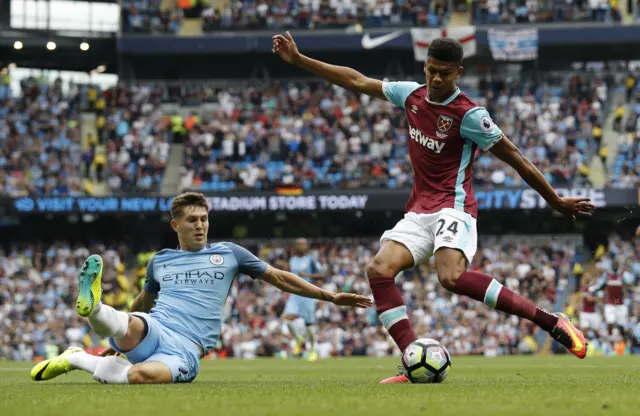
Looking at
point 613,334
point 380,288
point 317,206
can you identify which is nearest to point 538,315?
point 380,288

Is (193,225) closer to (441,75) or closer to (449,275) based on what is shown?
(449,275)

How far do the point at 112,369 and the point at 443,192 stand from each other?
2899 millimetres

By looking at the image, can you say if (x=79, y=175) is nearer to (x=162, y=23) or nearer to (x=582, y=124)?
(x=162, y=23)

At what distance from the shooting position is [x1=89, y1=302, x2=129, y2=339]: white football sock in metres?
6.96

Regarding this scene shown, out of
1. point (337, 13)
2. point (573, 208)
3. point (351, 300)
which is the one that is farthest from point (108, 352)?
point (337, 13)

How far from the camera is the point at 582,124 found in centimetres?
3025

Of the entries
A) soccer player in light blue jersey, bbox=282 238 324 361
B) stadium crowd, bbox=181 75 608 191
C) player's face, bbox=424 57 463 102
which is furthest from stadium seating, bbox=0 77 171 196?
player's face, bbox=424 57 463 102

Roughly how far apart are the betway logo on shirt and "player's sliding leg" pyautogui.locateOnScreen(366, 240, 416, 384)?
869 mm

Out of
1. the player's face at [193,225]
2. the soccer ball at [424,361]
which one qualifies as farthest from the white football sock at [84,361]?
the soccer ball at [424,361]

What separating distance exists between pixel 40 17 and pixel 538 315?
29531 millimetres

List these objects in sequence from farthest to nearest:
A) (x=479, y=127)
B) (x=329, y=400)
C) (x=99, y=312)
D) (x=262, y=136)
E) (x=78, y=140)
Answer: (x=78, y=140)
(x=262, y=136)
(x=479, y=127)
(x=99, y=312)
(x=329, y=400)

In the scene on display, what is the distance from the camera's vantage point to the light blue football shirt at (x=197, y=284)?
8.05 m

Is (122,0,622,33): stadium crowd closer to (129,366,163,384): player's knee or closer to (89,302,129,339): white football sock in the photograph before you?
(129,366,163,384): player's knee

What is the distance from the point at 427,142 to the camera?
329 inches
